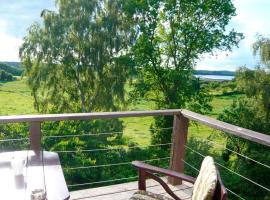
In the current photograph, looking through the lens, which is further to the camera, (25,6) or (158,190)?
(25,6)

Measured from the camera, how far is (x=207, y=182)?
1779 millimetres

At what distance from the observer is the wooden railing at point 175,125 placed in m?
2.51

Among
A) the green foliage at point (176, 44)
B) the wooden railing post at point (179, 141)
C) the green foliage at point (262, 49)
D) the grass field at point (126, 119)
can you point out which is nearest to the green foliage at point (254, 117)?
the green foliage at point (262, 49)

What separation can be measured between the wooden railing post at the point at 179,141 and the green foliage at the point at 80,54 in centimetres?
1306

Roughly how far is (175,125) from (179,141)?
175mm

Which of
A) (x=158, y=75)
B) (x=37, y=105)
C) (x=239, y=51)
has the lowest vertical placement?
(x=37, y=105)

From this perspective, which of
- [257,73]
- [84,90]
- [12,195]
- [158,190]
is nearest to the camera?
[12,195]

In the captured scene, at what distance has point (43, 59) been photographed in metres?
16.3

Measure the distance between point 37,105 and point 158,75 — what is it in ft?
21.5

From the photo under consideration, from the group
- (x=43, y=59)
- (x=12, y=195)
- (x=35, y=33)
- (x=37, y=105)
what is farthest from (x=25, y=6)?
(x=12, y=195)

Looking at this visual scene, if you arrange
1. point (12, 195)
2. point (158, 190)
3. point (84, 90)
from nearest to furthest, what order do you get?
point (12, 195), point (158, 190), point (84, 90)

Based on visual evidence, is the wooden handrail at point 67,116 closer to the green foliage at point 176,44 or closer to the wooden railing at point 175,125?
the wooden railing at point 175,125

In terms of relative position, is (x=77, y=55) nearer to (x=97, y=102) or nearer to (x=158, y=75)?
(x=97, y=102)

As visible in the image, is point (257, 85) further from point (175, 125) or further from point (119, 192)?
point (119, 192)
